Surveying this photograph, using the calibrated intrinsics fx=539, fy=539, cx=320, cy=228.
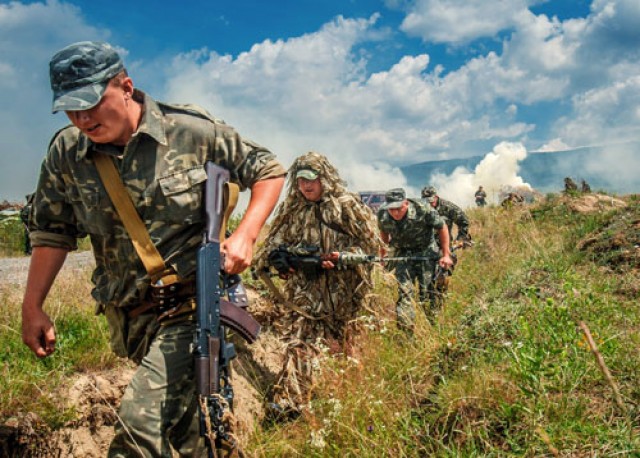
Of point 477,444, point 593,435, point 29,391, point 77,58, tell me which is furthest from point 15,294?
point 593,435

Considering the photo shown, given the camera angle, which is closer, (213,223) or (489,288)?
(213,223)

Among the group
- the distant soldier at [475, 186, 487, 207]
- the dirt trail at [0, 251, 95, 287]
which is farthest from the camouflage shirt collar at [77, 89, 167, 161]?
the distant soldier at [475, 186, 487, 207]

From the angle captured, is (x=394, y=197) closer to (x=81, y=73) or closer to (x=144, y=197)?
(x=144, y=197)

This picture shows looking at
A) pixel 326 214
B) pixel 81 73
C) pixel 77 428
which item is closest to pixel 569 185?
pixel 326 214

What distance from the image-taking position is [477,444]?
2529 millimetres

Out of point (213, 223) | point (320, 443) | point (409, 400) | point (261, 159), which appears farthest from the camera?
point (409, 400)

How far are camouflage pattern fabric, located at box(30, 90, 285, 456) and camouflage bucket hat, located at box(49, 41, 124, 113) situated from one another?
0.23 meters

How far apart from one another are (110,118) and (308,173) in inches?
108

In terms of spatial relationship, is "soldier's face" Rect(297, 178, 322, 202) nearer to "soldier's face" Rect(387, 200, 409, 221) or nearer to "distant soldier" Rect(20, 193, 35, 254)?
"soldier's face" Rect(387, 200, 409, 221)

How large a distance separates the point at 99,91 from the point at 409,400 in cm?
226

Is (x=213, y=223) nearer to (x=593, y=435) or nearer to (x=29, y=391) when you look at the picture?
(x=593, y=435)

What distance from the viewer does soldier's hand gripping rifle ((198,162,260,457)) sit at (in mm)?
1970

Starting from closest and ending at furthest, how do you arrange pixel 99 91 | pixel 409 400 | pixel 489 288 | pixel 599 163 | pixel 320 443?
1. pixel 99 91
2. pixel 320 443
3. pixel 409 400
4. pixel 489 288
5. pixel 599 163

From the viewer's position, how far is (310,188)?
16.1 ft
